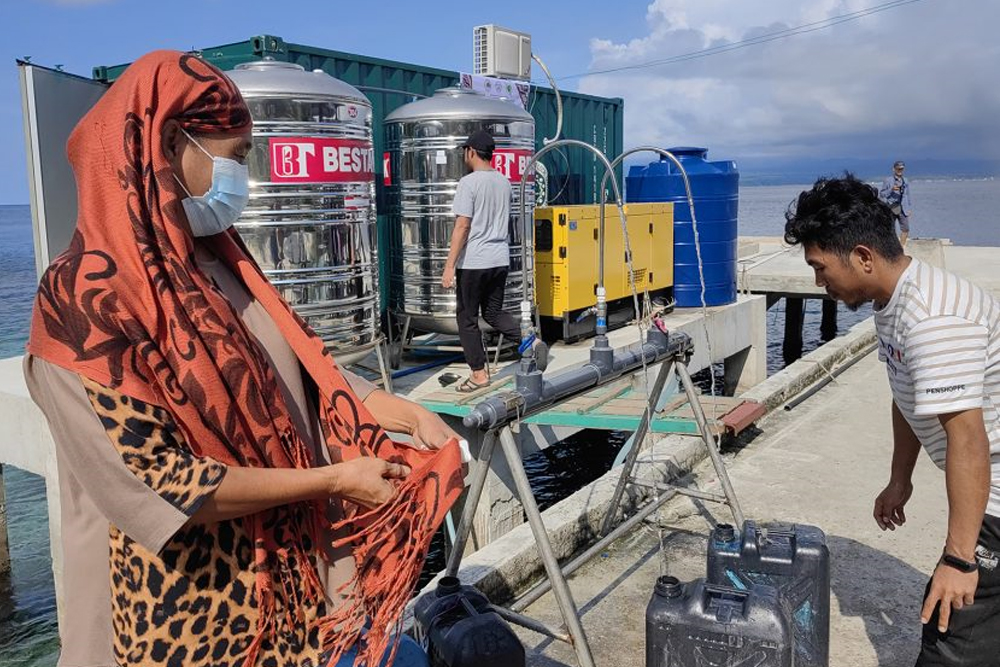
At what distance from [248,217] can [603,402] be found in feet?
8.64

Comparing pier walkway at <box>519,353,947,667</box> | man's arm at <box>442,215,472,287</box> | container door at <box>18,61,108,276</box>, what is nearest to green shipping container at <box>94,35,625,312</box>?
man's arm at <box>442,215,472,287</box>

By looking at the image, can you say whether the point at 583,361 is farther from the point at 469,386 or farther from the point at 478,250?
the point at 478,250

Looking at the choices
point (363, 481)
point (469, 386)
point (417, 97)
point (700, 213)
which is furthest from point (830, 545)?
point (700, 213)

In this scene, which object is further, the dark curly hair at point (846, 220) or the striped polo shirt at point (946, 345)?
the dark curly hair at point (846, 220)

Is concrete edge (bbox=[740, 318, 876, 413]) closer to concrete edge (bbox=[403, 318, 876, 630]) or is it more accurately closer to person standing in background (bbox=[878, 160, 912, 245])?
concrete edge (bbox=[403, 318, 876, 630])

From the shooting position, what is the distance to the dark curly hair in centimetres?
232

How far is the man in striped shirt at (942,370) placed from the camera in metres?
2.12

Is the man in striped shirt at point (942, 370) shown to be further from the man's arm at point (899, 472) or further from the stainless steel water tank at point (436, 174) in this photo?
the stainless steel water tank at point (436, 174)

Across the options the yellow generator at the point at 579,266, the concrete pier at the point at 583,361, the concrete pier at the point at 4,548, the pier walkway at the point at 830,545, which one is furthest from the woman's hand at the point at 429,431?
the concrete pier at the point at 4,548

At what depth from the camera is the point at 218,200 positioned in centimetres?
169

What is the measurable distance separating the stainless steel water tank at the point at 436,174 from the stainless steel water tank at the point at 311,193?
3.68 ft

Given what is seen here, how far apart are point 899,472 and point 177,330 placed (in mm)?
2303

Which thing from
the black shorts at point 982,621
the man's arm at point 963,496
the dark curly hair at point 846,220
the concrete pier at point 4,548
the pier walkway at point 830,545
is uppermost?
the dark curly hair at point 846,220

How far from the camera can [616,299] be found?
935 cm
